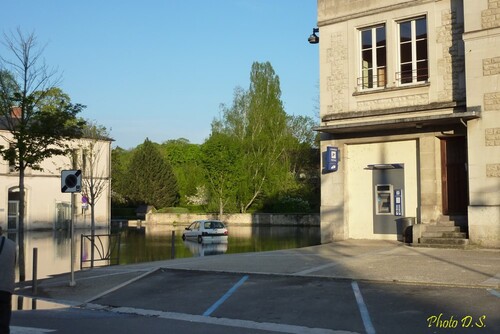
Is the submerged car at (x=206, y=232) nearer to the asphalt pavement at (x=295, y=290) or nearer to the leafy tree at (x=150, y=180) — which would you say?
the asphalt pavement at (x=295, y=290)

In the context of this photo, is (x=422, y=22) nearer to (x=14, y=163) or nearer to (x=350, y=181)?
(x=350, y=181)

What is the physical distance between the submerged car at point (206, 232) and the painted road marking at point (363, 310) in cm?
2235

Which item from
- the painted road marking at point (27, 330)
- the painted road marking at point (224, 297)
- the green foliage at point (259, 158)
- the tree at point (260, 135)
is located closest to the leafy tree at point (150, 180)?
the green foliage at point (259, 158)

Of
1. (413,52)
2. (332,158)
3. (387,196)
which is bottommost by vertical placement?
(387,196)

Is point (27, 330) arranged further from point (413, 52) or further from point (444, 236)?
point (413, 52)

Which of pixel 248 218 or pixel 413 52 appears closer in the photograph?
pixel 413 52

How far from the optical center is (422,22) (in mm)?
19812

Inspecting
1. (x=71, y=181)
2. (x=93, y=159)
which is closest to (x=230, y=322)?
(x=71, y=181)

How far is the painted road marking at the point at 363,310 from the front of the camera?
7.93m

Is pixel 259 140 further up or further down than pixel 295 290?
further up

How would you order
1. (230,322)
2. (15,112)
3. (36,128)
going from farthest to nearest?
1. (15,112)
2. (36,128)
3. (230,322)

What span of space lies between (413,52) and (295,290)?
1216cm

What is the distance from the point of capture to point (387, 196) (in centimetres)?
2084

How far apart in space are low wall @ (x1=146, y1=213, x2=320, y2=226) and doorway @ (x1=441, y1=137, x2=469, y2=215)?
3358 cm
